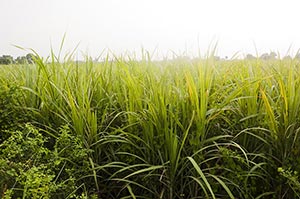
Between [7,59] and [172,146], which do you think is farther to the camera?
[7,59]

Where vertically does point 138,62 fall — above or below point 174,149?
above

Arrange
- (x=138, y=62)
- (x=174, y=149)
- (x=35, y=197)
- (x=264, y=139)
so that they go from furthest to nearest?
(x=138, y=62) → (x=264, y=139) → (x=174, y=149) → (x=35, y=197)

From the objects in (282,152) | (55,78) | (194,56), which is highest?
(194,56)

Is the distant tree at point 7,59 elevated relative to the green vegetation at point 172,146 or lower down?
elevated

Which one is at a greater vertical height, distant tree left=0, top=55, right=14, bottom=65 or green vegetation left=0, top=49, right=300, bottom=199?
distant tree left=0, top=55, right=14, bottom=65

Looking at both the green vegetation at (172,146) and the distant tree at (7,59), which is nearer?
the green vegetation at (172,146)

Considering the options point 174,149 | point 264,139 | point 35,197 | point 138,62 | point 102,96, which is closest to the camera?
point 35,197

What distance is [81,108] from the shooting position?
155 cm

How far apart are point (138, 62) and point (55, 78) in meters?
0.57

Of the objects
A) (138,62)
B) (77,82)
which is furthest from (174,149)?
(138,62)

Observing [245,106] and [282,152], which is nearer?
[282,152]

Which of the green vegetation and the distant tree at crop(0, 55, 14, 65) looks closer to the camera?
the green vegetation

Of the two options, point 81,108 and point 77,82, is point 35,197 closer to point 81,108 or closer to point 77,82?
point 81,108

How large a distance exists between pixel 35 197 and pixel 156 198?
47cm
